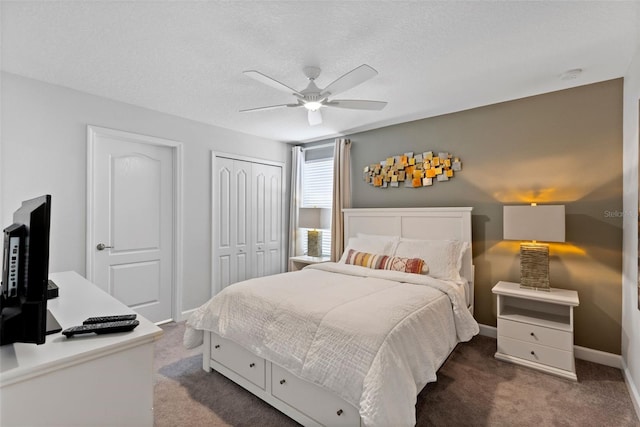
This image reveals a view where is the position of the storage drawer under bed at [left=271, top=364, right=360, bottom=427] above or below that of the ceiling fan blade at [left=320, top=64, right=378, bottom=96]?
below

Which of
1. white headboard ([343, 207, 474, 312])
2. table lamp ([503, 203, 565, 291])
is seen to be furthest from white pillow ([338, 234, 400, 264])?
table lamp ([503, 203, 565, 291])

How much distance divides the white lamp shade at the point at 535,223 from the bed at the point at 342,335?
0.52 meters

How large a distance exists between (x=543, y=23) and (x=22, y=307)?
292 centimetres

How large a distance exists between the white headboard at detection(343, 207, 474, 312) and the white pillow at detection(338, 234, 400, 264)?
0.78 feet

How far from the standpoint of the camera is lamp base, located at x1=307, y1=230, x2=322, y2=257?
15.0ft

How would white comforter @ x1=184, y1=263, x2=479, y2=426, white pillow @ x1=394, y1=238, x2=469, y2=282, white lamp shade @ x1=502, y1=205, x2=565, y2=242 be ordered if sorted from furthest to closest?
white pillow @ x1=394, y1=238, x2=469, y2=282, white lamp shade @ x1=502, y1=205, x2=565, y2=242, white comforter @ x1=184, y1=263, x2=479, y2=426

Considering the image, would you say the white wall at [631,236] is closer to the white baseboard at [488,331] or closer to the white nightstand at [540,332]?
the white nightstand at [540,332]

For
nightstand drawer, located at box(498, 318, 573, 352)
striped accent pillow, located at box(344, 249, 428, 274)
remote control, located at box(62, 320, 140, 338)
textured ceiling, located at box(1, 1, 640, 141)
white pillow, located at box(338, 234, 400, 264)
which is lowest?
nightstand drawer, located at box(498, 318, 573, 352)

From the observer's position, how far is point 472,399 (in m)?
2.16

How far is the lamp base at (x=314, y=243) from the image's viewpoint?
4.58m

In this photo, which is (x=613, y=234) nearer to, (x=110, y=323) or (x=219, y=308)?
(x=219, y=308)

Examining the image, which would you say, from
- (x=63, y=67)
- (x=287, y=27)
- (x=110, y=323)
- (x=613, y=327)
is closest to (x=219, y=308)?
(x=110, y=323)

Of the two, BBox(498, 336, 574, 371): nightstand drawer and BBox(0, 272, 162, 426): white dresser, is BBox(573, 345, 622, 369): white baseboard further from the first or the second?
BBox(0, 272, 162, 426): white dresser

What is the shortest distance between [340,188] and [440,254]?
5.88ft
